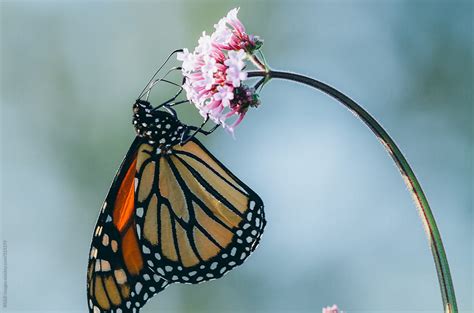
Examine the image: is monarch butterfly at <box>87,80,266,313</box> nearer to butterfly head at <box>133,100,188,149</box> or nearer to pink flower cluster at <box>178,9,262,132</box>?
butterfly head at <box>133,100,188,149</box>

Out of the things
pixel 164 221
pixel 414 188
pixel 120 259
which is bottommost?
pixel 414 188

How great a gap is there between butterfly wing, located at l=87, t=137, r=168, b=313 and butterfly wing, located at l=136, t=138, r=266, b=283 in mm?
56

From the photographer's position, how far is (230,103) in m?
2.95

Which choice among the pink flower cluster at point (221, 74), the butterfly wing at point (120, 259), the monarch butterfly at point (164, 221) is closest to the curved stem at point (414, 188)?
the pink flower cluster at point (221, 74)

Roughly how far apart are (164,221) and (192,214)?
0.62ft

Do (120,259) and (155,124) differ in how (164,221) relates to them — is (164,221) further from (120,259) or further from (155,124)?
(155,124)

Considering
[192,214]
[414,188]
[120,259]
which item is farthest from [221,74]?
[120,259]

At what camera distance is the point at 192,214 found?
424 cm

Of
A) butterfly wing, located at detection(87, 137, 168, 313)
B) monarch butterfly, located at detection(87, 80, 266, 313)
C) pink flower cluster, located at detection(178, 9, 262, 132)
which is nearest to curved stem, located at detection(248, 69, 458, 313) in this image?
pink flower cluster, located at detection(178, 9, 262, 132)

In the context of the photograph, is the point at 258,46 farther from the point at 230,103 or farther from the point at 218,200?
the point at 218,200

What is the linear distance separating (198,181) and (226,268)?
58 cm

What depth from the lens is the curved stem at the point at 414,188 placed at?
84.7 inches

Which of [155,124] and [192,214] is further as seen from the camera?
[192,214]

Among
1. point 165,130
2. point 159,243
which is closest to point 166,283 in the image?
point 159,243
